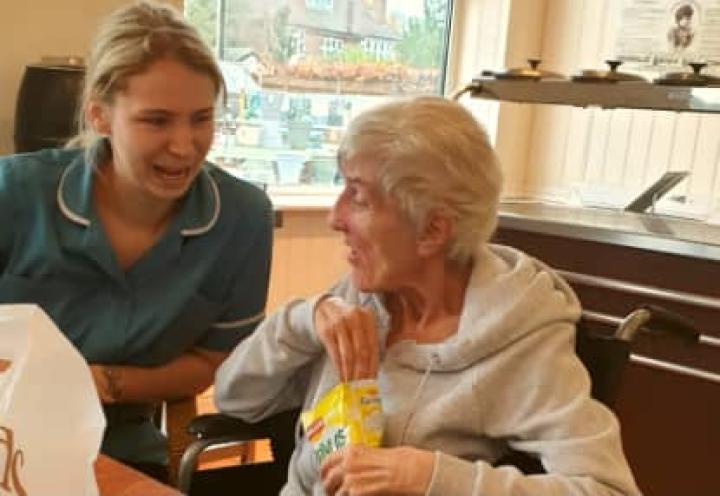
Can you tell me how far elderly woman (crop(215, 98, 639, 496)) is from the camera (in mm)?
1176

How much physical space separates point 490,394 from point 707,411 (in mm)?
1545

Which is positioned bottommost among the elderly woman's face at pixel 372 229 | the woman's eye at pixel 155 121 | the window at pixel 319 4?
the elderly woman's face at pixel 372 229

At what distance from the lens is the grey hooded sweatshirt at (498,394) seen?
46.1 inches

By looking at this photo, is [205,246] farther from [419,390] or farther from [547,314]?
[547,314]

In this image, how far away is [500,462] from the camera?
1.32m

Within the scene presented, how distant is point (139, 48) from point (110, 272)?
1.27ft

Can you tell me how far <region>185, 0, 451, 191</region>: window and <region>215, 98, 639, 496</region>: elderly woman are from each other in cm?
228

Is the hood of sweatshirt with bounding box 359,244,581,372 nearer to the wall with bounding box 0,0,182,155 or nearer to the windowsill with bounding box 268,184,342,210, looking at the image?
the wall with bounding box 0,0,182,155

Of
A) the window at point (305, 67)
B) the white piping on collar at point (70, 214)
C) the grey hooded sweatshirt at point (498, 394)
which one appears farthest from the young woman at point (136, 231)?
the window at point (305, 67)

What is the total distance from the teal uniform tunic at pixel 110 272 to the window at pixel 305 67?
6.38ft

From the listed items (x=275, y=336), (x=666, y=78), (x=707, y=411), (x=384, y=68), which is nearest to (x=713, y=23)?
(x=666, y=78)

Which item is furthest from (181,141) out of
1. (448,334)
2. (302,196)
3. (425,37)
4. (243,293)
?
(425,37)

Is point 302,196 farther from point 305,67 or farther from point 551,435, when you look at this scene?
point 551,435

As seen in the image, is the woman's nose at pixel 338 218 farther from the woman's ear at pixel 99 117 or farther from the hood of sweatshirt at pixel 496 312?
the woman's ear at pixel 99 117
